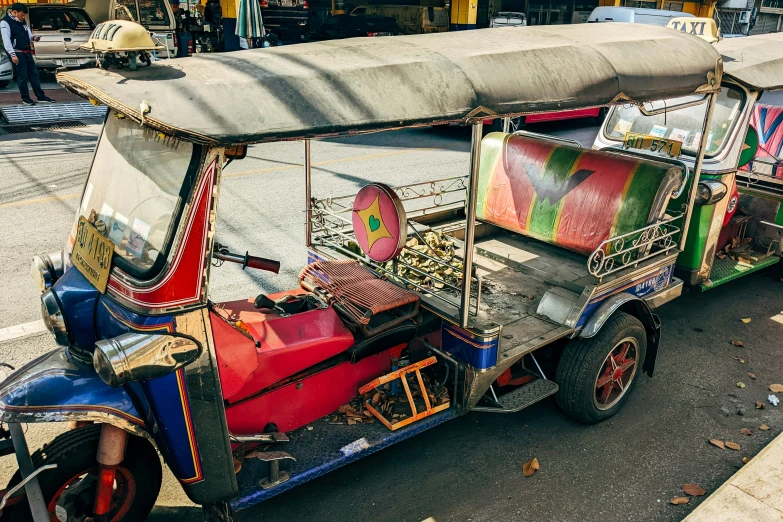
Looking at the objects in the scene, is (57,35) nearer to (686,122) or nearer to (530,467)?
(686,122)

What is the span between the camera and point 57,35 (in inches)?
648

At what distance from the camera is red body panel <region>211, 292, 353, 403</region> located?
10.9 ft

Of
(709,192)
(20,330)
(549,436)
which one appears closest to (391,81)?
(549,436)

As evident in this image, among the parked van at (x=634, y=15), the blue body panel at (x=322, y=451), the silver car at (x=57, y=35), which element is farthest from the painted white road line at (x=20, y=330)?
the parked van at (x=634, y=15)

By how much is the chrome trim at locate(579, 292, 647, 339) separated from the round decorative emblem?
1364 millimetres

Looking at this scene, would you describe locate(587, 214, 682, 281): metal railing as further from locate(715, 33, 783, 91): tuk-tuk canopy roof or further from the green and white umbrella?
the green and white umbrella

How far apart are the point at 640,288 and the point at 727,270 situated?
5.70ft

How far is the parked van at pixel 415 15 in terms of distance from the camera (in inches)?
965

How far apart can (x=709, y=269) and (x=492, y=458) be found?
9.38 ft

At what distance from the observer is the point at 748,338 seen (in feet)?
19.2

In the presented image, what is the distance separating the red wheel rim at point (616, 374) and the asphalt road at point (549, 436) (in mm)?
171

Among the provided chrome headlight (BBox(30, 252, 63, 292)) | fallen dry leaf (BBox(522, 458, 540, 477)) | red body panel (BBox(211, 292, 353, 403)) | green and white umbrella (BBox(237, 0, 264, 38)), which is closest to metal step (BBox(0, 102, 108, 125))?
green and white umbrella (BBox(237, 0, 264, 38))

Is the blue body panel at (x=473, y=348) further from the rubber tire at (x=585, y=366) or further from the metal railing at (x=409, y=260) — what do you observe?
the rubber tire at (x=585, y=366)

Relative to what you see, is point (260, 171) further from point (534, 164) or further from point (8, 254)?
point (534, 164)
